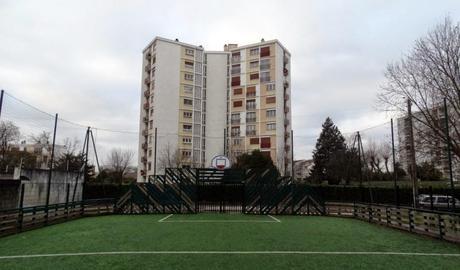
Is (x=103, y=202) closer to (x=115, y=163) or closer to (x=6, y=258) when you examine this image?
(x=6, y=258)

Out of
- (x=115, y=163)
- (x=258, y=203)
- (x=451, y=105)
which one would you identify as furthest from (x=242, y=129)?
(x=451, y=105)

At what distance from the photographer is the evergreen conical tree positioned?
52.8 m

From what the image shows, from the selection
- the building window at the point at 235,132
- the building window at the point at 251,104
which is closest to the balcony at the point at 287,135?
the building window at the point at 251,104

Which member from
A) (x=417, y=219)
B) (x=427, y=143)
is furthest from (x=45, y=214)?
(x=427, y=143)

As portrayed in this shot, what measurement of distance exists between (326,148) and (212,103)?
19085mm

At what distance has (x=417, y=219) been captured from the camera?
1320 cm

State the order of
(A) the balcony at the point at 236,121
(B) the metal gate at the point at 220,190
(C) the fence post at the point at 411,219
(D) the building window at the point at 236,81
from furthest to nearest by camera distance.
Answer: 1. (D) the building window at the point at 236,81
2. (A) the balcony at the point at 236,121
3. (B) the metal gate at the point at 220,190
4. (C) the fence post at the point at 411,219

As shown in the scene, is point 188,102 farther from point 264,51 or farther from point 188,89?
point 264,51

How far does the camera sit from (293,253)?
855 centimetres

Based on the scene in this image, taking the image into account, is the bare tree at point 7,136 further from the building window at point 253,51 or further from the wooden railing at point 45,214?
the building window at point 253,51

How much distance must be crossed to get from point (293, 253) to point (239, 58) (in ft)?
165

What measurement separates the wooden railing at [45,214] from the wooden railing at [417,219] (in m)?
14.4

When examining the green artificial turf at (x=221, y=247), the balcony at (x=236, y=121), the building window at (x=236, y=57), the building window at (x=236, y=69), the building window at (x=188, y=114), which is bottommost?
the green artificial turf at (x=221, y=247)

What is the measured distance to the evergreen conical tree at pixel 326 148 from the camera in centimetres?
5275
